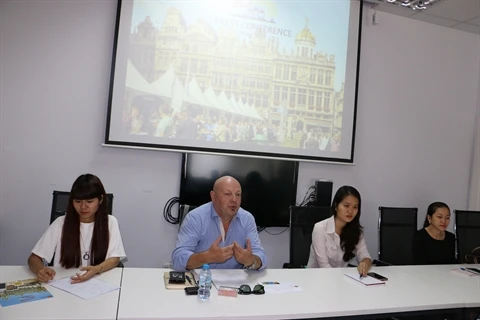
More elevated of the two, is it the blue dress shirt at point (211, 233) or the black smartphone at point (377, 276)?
the blue dress shirt at point (211, 233)

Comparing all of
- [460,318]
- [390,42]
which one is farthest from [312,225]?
[390,42]

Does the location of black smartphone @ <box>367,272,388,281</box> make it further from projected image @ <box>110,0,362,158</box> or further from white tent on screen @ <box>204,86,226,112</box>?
Result: white tent on screen @ <box>204,86,226,112</box>

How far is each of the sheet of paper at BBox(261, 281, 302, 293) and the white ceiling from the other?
3.37 m

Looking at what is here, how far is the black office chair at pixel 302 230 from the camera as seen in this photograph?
9.51 feet

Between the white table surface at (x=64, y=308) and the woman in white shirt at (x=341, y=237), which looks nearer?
the white table surface at (x=64, y=308)

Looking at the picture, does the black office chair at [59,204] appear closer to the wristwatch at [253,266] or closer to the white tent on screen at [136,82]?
the wristwatch at [253,266]

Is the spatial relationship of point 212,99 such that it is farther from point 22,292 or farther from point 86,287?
point 22,292

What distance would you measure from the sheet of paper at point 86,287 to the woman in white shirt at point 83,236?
7.1 inches

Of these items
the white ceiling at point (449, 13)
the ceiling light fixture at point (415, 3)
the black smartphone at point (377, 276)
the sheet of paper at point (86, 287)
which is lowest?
the sheet of paper at point (86, 287)

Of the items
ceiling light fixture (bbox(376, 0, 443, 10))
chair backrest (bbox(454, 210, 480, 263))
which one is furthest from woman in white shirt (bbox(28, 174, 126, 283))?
ceiling light fixture (bbox(376, 0, 443, 10))

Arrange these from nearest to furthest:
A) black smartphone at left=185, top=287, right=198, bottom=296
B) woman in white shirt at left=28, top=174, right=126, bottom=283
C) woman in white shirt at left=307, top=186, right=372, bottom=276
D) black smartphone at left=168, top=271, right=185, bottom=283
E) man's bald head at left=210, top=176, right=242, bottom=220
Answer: black smartphone at left=185, top=287, right=198, bottom=296 → black smartphone at left=168, top=271, right=185, bottom=283 → woman in white shirt at left=28, top=174, right=126, bottom=283 → man's bald head at left=210, top=176, right=242, bottom=220 → woman in white shirt at left=307, top=186, right=372, bottom=276

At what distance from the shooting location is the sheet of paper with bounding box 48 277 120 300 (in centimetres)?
172

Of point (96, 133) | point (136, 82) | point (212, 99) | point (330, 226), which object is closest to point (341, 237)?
point (330, 226)

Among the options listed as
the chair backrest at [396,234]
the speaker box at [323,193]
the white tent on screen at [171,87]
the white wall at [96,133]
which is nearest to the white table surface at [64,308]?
the white wall at [96,133]
